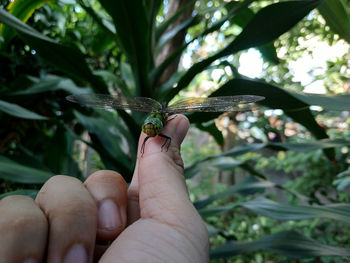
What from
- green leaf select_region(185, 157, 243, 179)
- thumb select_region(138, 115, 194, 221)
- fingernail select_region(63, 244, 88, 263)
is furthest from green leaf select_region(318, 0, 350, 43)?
fingernail select_region(63, 244, 88, 263)

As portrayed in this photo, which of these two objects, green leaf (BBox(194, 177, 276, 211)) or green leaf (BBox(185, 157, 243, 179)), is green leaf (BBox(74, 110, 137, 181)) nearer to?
green leaf (BBox(185, 157, 243, 179))

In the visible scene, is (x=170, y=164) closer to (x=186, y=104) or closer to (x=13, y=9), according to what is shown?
(x=186, y=104)

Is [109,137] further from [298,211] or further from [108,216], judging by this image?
[298,211]

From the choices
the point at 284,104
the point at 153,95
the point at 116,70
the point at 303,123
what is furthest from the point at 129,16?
the point at 116,70

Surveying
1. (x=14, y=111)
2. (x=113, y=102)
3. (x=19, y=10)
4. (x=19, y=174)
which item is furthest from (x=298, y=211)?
(x=19, y=10)

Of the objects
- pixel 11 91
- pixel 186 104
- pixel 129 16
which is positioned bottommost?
pixel 11 91

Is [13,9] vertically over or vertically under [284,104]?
over

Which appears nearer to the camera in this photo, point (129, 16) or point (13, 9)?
point (129, 16)
